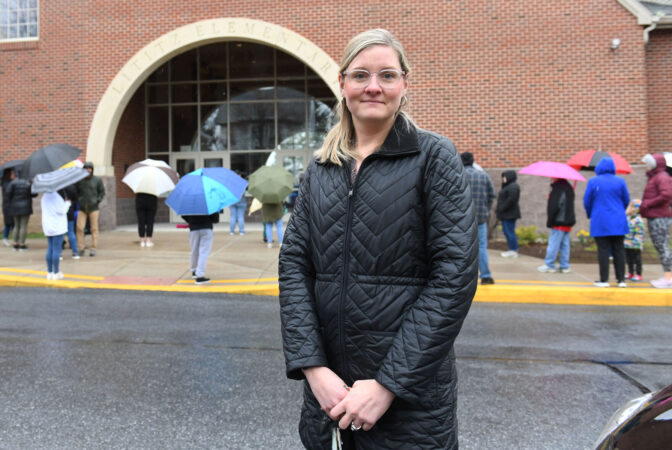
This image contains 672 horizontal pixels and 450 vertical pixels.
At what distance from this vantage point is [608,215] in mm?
7605

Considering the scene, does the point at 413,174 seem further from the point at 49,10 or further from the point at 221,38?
the point at 49,10

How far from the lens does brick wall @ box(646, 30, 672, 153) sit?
13602 millimetres

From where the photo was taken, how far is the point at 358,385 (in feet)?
5.29

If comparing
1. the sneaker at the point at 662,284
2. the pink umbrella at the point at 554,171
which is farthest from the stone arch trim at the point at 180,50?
the sneaker at the point at 662,284

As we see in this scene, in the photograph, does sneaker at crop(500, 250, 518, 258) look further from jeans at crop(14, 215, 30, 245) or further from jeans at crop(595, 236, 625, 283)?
jeans at crop(14, 215, 30, 245)

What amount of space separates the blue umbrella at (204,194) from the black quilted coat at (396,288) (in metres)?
6.15

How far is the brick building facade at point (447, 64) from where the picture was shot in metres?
13.0

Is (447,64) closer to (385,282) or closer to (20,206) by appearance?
(20,206)

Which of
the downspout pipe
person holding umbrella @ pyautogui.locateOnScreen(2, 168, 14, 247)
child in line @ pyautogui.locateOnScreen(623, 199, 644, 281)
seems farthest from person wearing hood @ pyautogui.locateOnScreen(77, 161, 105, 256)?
the downspout pipe

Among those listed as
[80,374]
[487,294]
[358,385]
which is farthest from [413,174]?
[487,294]

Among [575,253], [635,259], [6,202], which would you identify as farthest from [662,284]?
[6,202]

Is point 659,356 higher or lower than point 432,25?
lower

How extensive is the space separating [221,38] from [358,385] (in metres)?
14.1

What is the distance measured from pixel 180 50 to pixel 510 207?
949cm
